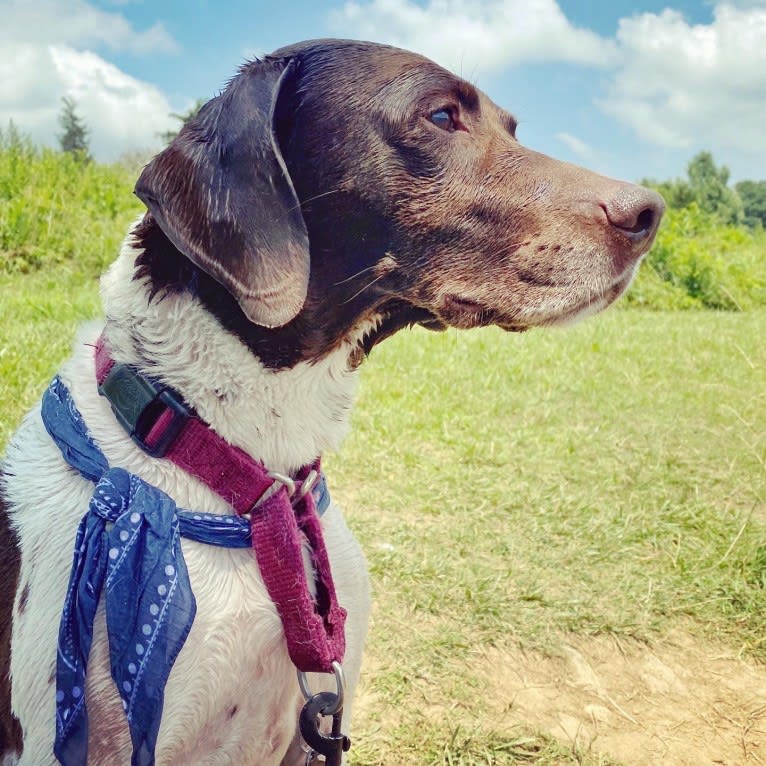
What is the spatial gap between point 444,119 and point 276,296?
26.7 inches

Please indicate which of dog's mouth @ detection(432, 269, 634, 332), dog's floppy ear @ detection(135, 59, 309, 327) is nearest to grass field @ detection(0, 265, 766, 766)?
dog's mouth @ detection(432, 269, 634, 332)

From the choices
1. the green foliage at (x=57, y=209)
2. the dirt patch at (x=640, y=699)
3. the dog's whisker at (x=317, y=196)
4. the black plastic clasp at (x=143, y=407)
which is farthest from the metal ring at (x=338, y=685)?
the green foliage at (x=57, y=209)

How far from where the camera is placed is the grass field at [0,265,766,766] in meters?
2.66

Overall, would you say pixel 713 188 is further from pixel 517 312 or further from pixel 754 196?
pixel 517 312

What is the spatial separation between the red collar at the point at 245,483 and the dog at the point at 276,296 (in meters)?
0.03

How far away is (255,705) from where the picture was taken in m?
1.47

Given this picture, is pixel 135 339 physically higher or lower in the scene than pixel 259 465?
higher

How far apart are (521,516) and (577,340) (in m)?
4.92

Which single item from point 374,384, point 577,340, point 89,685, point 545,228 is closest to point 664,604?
point 545,228

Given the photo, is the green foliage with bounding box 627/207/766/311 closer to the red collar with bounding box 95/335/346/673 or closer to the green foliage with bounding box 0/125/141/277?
the green foliage with bounding box 0/125/141/277

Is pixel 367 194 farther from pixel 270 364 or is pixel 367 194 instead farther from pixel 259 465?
pixel 259 465

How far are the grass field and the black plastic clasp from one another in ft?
4.37

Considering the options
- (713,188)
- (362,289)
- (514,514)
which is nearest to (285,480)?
(362,289)

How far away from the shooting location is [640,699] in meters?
2.65
